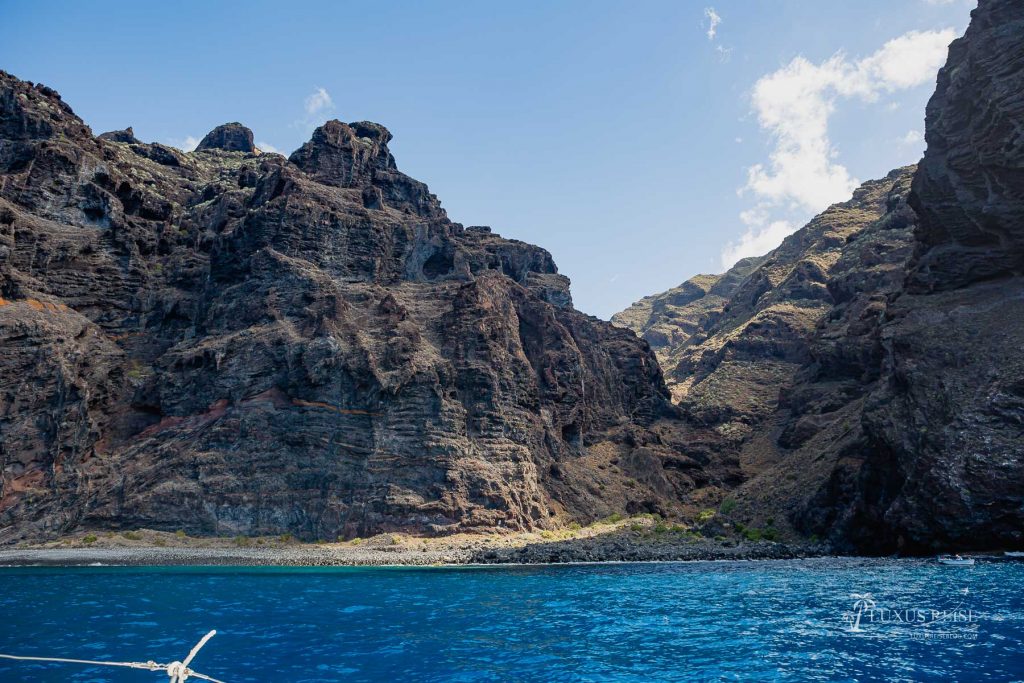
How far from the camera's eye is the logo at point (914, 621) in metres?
26.0

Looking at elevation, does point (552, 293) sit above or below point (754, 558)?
above

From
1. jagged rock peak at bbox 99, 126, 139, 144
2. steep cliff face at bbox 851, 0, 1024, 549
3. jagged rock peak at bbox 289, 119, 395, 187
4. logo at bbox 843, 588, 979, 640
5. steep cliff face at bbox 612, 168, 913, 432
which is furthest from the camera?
jagged rock peak at bbox 99, 126, 139, 144

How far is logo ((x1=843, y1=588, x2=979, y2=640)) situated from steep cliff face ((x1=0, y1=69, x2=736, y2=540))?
50858mm

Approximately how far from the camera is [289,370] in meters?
81.9

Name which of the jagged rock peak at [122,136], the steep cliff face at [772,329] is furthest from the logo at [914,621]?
the jagged rock peak at [122,136]

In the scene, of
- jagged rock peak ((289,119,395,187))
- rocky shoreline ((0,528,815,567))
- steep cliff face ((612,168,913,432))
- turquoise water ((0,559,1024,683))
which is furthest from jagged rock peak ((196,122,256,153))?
turquoise water ((0,559,1024,683))

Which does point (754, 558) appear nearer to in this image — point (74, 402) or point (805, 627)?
point (805, 627)

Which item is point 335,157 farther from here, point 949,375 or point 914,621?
point 914,621

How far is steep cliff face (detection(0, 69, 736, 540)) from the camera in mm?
75562

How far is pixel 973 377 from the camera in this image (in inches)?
2185

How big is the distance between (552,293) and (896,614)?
373ft

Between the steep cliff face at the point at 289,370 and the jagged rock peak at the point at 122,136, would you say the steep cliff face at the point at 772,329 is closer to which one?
the steep cliff face at the point at 289,370

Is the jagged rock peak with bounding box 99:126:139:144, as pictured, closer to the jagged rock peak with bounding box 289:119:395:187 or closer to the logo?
the jagged rock peak with bounding box 289:119:395:187

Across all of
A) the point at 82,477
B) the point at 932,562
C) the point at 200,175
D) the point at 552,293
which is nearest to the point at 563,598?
the point at 932,562
